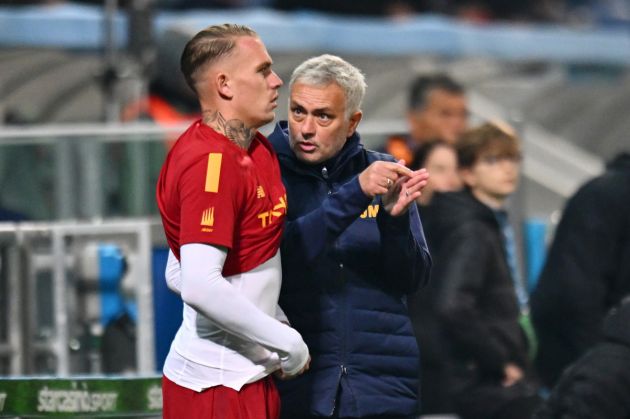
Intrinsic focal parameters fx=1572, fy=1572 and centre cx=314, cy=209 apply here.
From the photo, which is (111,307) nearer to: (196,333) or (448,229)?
(448,229)

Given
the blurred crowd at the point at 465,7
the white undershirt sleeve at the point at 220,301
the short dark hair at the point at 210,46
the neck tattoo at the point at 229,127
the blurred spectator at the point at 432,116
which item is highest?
the short dark hair at the point at 210,46

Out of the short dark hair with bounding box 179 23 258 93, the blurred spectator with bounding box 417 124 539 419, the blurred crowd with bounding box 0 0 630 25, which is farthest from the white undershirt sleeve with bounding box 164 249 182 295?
the blurred crowd with bounding box 0 0 630 25

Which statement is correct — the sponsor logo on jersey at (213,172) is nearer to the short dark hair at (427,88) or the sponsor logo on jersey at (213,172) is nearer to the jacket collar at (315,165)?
the jacket collar at (315,165)

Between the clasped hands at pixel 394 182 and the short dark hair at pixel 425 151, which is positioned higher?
the clasped hands at pixel 394 182

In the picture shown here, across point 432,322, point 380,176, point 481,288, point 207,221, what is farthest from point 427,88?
point 207,221

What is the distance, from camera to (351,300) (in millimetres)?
4262

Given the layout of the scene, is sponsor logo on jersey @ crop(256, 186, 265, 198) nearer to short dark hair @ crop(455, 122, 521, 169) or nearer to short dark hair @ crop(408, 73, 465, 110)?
short dark hair @ crop(455, 122, 521, 169)

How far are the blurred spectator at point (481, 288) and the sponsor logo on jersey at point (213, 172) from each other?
8.33 ft

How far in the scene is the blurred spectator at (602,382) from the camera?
4289 millimetres

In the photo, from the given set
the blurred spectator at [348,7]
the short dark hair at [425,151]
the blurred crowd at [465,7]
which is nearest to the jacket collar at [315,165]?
the short dark hair at [425,151]

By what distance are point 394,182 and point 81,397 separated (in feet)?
4.81

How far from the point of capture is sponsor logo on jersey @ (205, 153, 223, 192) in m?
3.70

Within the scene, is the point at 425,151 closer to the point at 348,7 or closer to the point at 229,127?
the point at 229,127

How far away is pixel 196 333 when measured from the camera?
388cm
